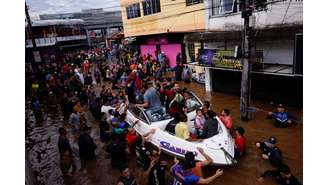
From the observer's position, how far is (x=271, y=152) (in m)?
7.84

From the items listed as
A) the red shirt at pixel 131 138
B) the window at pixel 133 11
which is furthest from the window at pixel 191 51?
the red shirt at pixel 131 138

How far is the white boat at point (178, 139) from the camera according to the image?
7.48 meters

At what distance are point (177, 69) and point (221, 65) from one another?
20.8ft

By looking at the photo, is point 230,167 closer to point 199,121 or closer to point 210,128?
point 210,128

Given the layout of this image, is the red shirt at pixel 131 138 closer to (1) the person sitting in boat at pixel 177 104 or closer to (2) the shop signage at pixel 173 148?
(2) the shop signage at pixel 173 148

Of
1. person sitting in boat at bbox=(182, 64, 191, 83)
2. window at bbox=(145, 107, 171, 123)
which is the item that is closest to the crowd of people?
window at bbox=(145, 107, 171, 123)

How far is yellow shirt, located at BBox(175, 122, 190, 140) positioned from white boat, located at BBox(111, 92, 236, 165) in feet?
0.42

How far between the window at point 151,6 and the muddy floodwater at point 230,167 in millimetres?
14338

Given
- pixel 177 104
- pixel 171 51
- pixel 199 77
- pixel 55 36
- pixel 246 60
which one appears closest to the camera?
pixel 177 104

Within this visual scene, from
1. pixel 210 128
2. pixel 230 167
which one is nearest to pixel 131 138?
pixel 210 128

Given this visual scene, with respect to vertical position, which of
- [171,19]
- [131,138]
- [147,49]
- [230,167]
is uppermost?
[171,19]

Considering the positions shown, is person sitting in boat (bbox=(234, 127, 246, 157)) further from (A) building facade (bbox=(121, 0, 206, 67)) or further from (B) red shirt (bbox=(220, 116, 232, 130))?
(A) building facade (bbox=(121, 0, 206, 67))

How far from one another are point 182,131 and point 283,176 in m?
2.86

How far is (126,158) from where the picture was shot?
945 centimetres
